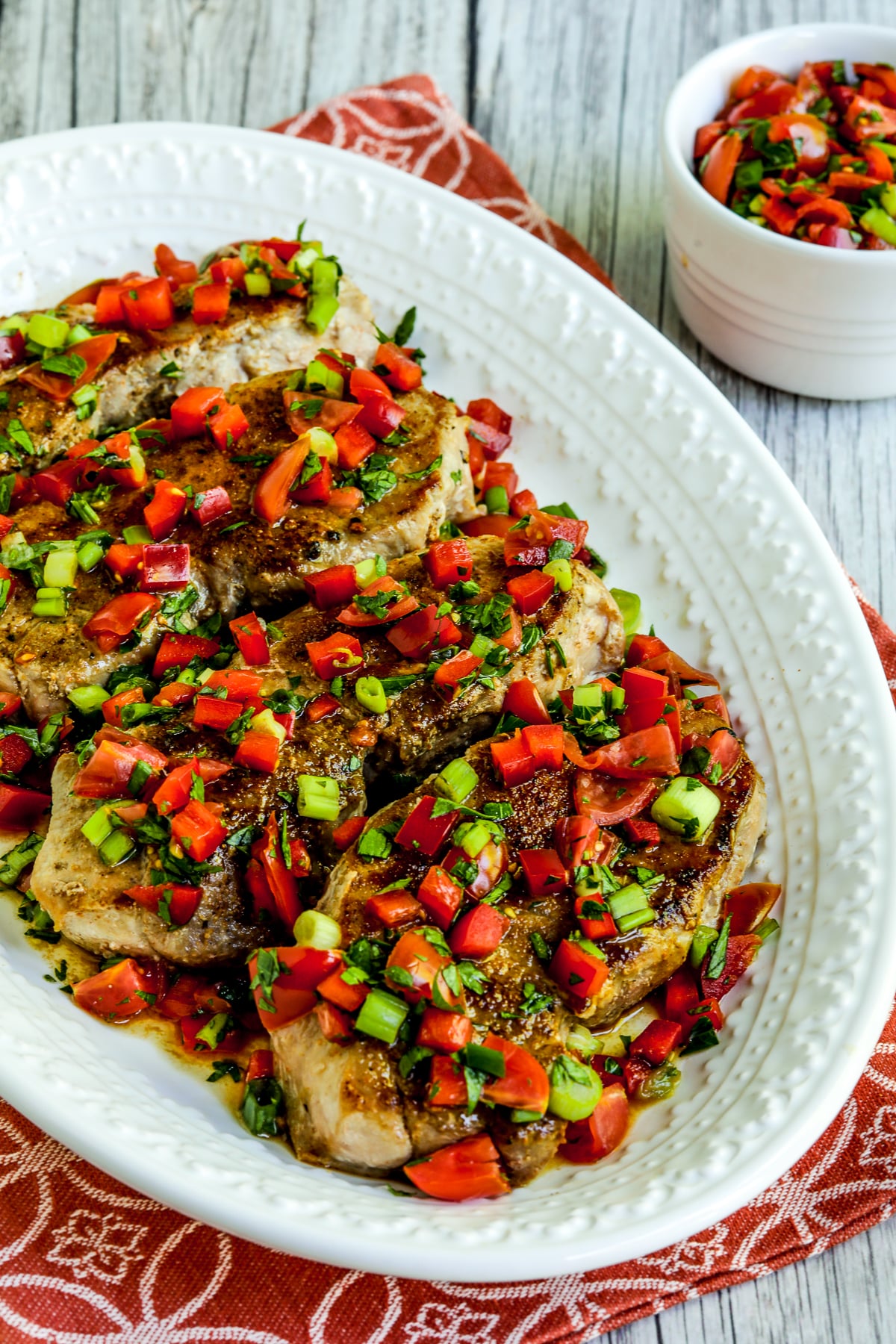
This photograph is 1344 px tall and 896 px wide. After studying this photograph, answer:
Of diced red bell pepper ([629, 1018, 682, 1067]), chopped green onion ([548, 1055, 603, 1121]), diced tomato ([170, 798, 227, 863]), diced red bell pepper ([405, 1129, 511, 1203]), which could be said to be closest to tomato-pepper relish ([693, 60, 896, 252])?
diced red bell pepper ([629, 1018, 682, 1067])

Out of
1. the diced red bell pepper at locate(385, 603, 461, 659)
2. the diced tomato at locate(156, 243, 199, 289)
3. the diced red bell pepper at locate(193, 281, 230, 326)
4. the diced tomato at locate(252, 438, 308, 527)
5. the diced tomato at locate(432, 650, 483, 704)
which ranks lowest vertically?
the diced tomato at locate(432, 650, 483, 704)

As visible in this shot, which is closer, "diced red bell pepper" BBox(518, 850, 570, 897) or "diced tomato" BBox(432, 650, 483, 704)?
"diced red bell pepper" BBox(518, 850, 570, 897)

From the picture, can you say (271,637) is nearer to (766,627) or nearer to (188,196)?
(766,627)

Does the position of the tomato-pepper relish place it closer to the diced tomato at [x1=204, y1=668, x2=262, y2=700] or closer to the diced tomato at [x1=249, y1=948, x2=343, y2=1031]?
the diced tomato at [x1=204, y1=668, x2=262, y2=700]

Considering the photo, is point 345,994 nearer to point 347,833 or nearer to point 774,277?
point 347,833

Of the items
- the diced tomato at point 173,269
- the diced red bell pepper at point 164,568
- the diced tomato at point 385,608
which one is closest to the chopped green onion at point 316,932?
the diced tomato at point 385,608

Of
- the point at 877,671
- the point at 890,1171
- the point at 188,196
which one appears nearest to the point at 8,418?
the point at 188,196
